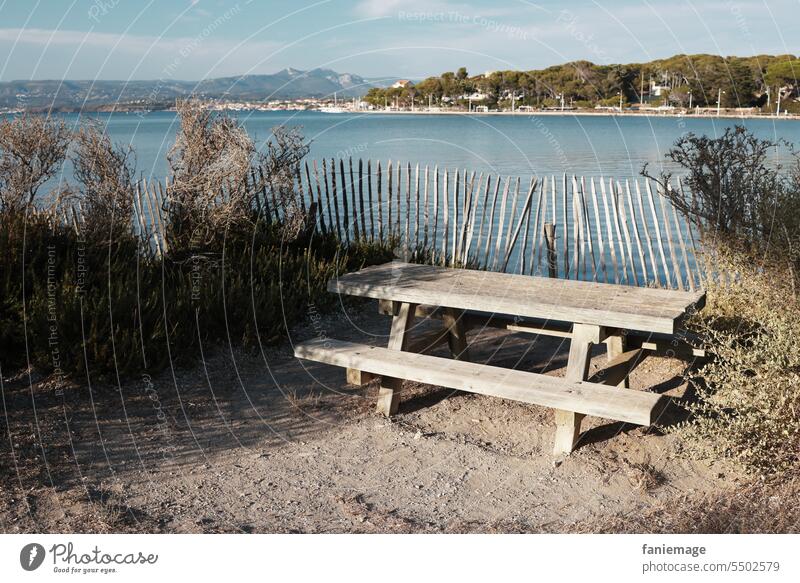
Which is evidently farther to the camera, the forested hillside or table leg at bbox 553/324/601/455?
the forested hillside

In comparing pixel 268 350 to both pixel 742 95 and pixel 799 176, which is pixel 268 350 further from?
pixel 742 95

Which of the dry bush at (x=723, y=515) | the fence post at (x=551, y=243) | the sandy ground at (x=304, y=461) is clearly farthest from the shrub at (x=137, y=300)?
the dry bush at (x=723, y=515)

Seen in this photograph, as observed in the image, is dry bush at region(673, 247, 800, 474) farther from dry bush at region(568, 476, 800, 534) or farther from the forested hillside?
the forested hillside

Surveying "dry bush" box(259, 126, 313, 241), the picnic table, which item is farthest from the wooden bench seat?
"dry bush" box(259, 126, 313, 241)

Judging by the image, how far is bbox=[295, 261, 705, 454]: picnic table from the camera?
4.08m

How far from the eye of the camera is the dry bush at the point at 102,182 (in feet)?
22.2

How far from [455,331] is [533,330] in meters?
0.66

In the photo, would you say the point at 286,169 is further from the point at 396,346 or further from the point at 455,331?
the point at 396,346

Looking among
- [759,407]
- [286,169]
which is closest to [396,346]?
[759,407]

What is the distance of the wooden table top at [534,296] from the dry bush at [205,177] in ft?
7.78

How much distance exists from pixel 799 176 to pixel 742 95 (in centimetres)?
707

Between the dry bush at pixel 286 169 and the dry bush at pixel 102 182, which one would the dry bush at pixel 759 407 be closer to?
the dry bush at pixel 286 169

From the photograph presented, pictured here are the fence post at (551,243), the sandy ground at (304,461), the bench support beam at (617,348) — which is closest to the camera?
the sandy ground at (304,461)

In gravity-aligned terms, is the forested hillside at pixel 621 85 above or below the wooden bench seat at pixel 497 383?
above
